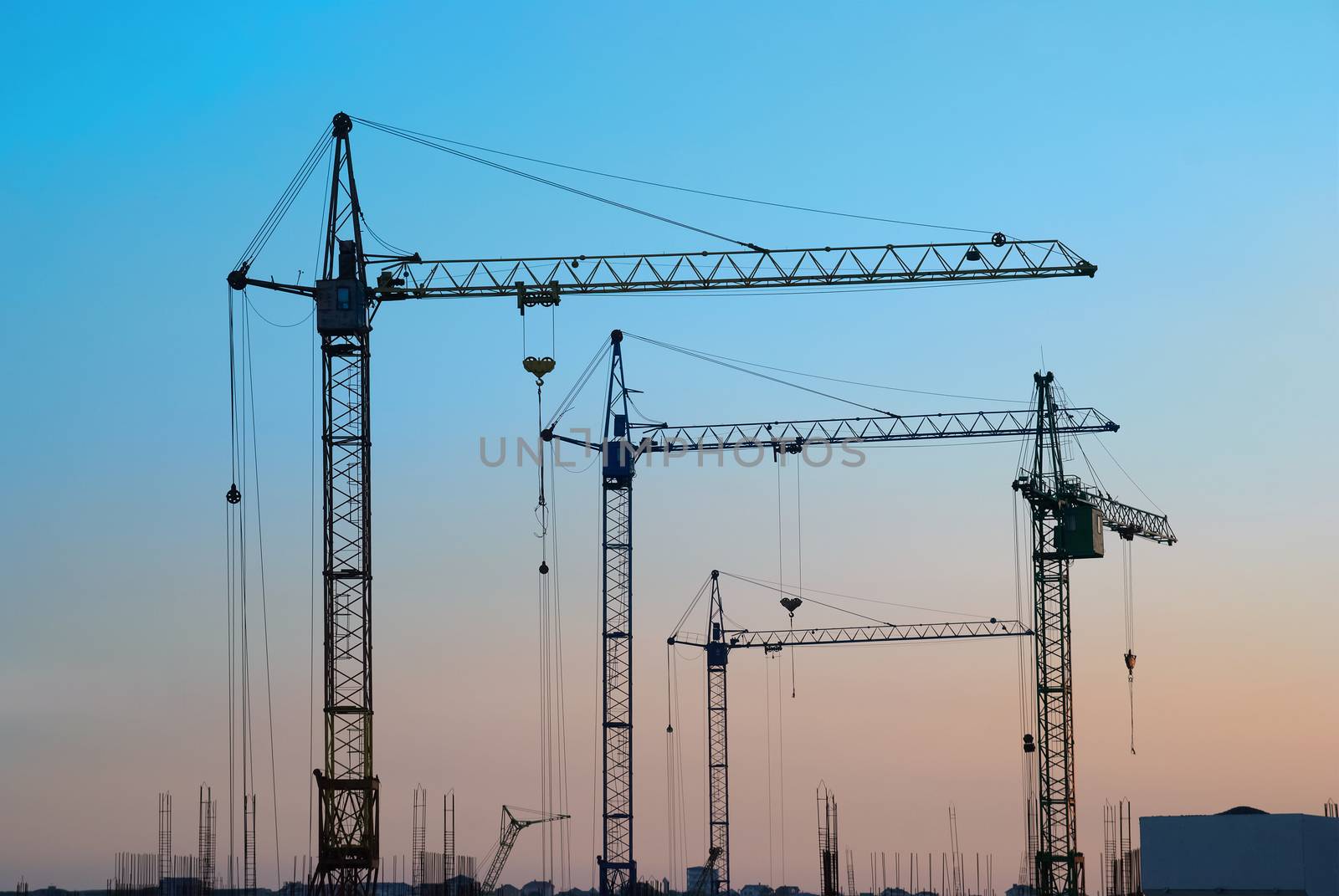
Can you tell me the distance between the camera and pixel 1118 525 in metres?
107

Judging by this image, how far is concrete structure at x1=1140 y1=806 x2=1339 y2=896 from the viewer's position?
9106 centimetres

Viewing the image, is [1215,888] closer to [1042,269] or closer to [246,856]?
[1042,269]

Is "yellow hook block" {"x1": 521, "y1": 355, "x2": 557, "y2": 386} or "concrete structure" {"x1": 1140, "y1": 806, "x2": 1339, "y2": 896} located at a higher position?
"yellow hook block" {"x1": 521, "y1": 355, "x2": 557, "y2": 386}

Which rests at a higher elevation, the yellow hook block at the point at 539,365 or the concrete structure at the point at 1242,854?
the yellow hook block at the point at 539,365

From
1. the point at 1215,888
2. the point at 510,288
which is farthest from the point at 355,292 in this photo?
the point at 1215,888

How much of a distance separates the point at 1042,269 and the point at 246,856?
43867mm

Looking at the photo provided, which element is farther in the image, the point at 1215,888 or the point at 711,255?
the point at 1215,888

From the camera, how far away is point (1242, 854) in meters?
→ 92.2

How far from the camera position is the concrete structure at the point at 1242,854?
91.1 m

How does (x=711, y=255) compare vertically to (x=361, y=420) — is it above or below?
above

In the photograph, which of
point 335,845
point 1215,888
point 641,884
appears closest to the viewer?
point 335,845

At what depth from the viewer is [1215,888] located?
302ft

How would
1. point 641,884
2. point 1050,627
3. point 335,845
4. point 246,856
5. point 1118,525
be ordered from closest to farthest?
1. point 335,845
2. point 246,856
3. point 1050,627
4. point 1118,525
5. point 641,884

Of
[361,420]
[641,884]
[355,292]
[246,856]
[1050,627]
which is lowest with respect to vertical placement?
[641,884]
